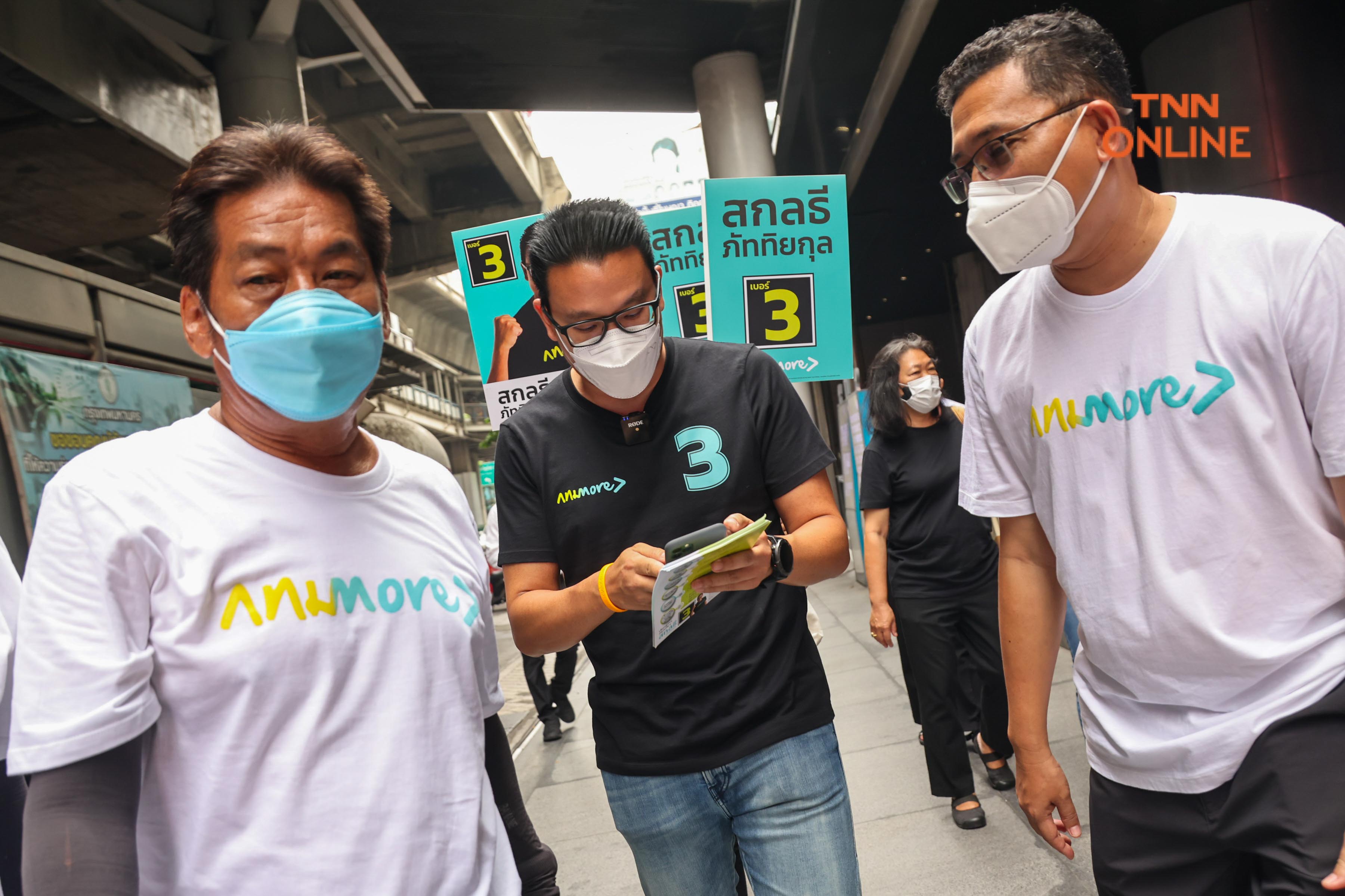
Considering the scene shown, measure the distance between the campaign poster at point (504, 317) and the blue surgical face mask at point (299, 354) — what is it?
143 inches

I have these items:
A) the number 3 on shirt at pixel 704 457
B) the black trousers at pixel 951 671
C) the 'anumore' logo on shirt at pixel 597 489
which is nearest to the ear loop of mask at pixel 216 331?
the 'anumore' logo on shirt at pixel 597 489

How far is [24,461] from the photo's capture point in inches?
187

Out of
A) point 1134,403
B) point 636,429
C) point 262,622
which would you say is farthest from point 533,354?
point 262,622

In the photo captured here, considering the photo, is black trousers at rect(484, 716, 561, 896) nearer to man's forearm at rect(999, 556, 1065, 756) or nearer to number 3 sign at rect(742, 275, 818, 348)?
man's forearm at rect(999, 556, 1065, 756)

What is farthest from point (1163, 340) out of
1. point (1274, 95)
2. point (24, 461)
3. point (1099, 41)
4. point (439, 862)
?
point (1274, 95)

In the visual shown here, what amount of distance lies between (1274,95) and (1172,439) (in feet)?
18.3

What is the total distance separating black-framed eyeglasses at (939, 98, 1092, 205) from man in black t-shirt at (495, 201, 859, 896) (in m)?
0.62

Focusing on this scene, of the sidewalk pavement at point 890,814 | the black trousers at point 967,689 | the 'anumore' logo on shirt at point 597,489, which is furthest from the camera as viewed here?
the black trousers at point 967,689

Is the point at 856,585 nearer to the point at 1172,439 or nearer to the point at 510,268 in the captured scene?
the point at 510,268

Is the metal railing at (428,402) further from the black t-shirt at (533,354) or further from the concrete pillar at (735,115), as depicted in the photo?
the black t-shirt at (533,354)

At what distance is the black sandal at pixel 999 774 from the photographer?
477cm

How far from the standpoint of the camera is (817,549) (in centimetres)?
216

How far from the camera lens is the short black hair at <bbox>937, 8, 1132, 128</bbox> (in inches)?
76.2

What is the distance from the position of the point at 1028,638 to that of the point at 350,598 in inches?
57.8
